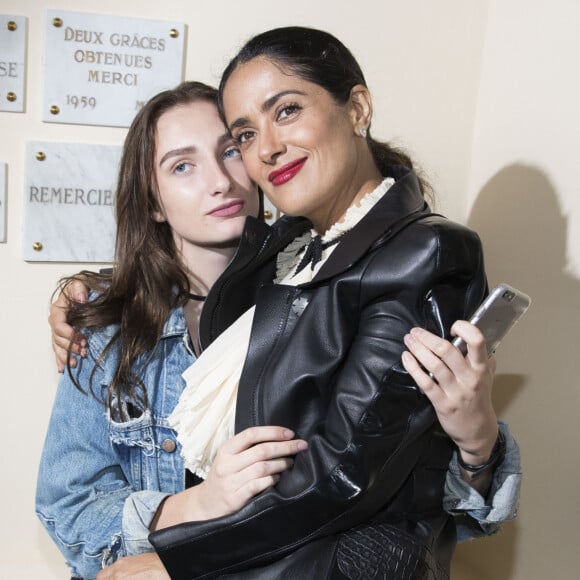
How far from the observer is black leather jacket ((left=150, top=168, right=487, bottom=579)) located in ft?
3.00

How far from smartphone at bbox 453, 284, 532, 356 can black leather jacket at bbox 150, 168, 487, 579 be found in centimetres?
4

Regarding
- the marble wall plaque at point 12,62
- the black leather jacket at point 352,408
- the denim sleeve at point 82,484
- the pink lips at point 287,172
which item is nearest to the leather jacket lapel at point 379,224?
the black leather jacket at point 352,408

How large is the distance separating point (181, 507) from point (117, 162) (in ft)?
2.81

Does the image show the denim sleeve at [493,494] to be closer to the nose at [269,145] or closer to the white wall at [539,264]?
the white wall at [539,264]

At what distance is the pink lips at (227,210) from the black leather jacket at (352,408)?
12.6 inches

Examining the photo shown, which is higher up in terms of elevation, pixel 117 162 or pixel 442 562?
pixel 117 162

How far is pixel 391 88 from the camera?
1774 mm

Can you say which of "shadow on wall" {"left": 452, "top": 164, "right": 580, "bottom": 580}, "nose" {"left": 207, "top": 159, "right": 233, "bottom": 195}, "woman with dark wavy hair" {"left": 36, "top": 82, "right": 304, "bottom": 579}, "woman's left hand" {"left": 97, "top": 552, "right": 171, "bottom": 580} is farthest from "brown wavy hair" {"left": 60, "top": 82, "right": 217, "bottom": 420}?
"shadow on wall" {"left": 452, "top": 164, "right": 580, "bottom": 580}

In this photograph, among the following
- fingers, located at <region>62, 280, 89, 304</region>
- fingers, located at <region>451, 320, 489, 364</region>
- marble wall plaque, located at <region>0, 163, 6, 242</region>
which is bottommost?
fingers, located at <region>62, 280, 89, 304</region>

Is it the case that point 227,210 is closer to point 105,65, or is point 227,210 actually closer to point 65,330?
point 65,330

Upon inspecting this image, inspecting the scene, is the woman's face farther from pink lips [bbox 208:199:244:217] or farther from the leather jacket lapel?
pink lips [bbox 208:199:244:217]

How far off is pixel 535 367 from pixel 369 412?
0.66 meters

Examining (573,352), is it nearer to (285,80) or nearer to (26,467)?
(285,80)

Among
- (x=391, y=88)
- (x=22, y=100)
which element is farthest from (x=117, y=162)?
(x=391, y=88)
